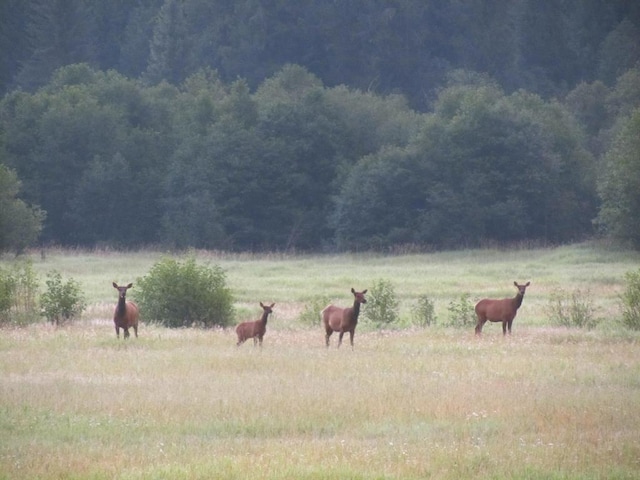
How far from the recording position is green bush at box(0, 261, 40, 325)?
2841cm

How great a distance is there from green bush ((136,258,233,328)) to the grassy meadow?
1.26 metres

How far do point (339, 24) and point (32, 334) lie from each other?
255 feet

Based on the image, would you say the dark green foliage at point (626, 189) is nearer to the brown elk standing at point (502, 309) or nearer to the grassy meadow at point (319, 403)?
the grassy meadow at point (319, 403)

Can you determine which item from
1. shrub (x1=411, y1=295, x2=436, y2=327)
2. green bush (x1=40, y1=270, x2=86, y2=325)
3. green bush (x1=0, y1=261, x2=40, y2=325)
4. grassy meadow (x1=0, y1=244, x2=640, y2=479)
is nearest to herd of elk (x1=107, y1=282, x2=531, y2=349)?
grassy meadow (x1=0, y1=244, x2=640, y2=479)

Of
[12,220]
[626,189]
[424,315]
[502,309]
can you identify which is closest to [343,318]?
[502,309]

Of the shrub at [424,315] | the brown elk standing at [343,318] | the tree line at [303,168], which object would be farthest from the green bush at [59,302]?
the tree line at [303,168]

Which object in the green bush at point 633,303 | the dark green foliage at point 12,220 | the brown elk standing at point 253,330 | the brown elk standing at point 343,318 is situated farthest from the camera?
the dark green foliage at point 12,220

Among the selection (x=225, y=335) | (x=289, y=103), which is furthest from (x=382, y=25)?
(x=225, y=335)

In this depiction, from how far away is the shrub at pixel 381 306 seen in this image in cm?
2902

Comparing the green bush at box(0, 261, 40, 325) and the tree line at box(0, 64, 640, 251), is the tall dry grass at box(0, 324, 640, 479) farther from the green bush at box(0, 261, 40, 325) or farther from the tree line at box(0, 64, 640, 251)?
the tree line at box(0, 64, 640, 251)

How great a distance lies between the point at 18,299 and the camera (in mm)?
29453

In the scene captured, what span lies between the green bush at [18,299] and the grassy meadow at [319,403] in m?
1.36

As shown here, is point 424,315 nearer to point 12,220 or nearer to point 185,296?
point 185,296

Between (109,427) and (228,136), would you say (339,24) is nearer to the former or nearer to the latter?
(228,136)
